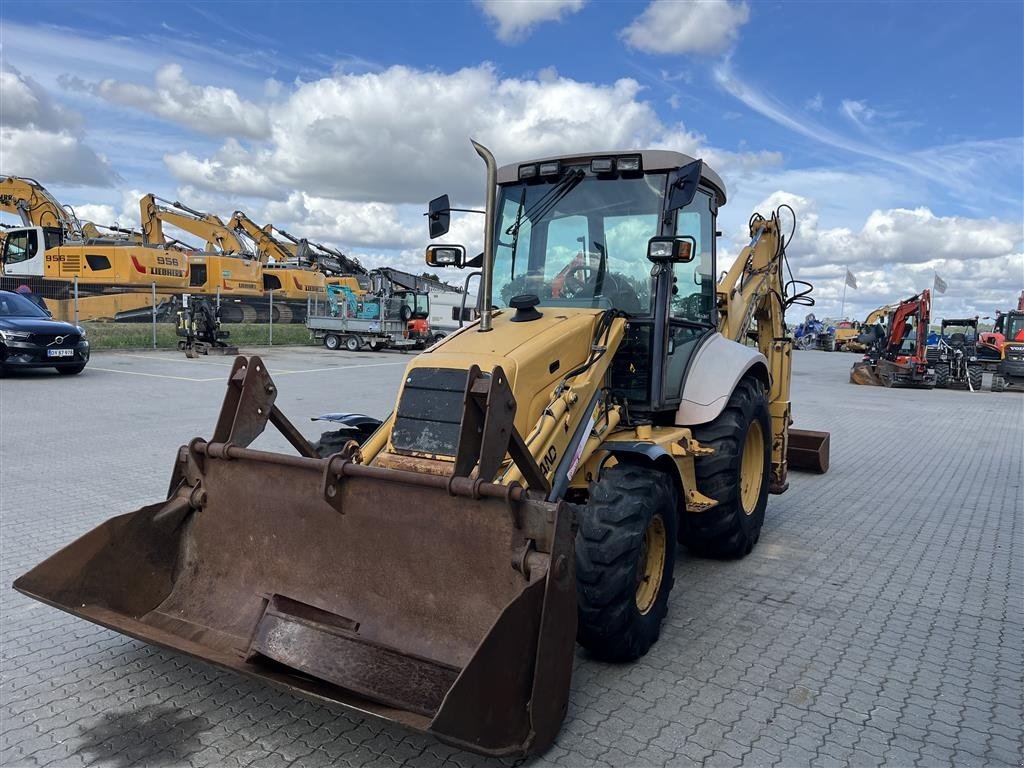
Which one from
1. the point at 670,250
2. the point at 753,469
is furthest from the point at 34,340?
the point at 670,250

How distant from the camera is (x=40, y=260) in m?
28.0

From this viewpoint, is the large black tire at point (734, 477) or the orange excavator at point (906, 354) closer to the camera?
the large black tire at point (734, 477)

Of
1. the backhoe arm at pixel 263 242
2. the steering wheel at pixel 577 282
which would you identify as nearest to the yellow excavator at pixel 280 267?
the backhoe arm at pixel 263 242

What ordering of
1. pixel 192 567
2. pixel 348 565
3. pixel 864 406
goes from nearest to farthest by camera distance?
pixel 348 565, pixel 192 567, pixel 864 406

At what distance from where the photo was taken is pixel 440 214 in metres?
4.86

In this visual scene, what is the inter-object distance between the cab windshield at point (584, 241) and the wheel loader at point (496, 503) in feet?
0.04

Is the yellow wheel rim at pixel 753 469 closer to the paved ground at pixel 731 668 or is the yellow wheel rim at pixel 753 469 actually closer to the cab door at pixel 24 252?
the paved ground at pixel 731 668

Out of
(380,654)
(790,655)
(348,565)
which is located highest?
(348,565)

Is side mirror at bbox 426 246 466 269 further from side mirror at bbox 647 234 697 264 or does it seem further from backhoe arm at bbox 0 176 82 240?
backhoe arm at bbox 0 176 82 240

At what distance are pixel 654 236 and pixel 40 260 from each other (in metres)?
29.7

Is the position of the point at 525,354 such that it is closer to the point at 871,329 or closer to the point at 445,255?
the point at 445,255

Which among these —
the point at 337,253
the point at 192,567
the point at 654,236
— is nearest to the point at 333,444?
the point at 192,567

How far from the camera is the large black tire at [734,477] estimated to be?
16.4ft

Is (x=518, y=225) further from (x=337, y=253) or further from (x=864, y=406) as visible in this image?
(x=337, y=253)
